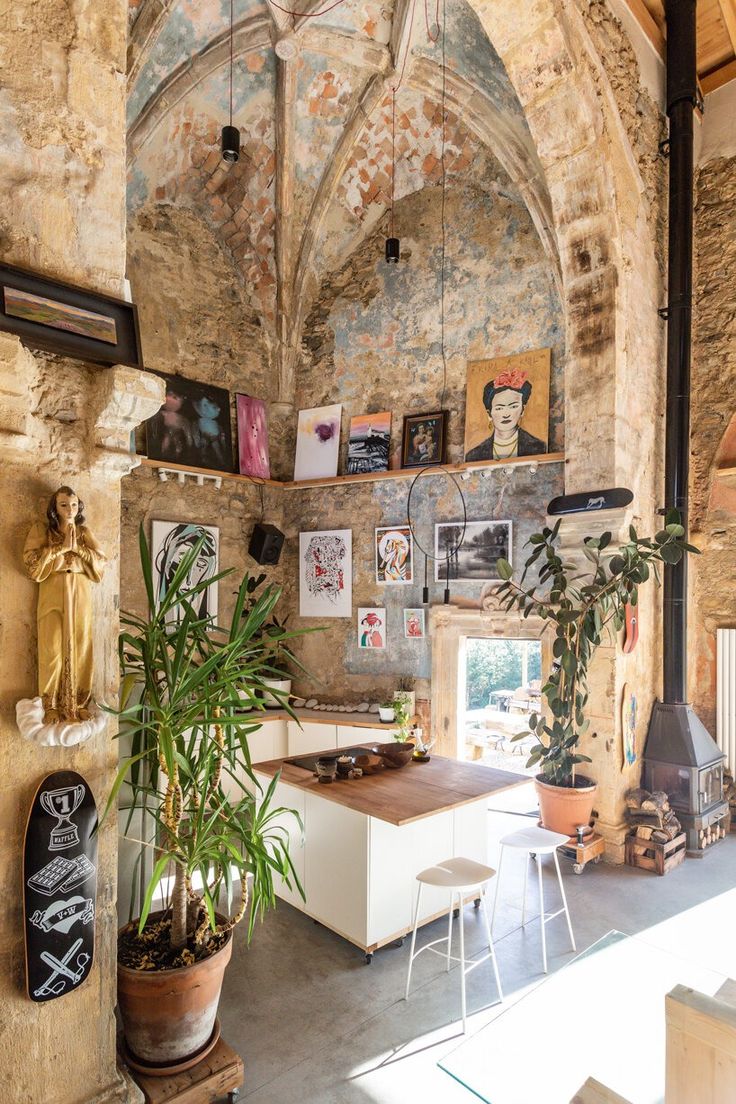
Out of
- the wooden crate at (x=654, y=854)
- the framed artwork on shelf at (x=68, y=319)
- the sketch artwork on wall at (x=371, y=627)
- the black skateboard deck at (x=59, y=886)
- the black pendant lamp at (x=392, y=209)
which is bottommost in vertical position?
the wooden crate at (x=654, y=854)

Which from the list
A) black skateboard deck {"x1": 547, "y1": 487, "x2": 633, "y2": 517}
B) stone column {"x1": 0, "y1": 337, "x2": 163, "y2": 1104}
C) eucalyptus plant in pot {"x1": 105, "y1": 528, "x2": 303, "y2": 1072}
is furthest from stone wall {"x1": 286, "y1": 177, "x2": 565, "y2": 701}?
stone column {"x1": 0, "y1": 337, "x2": 163, "y2": 1104}

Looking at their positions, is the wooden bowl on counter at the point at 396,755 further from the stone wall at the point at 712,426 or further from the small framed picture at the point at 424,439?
the stone wall at the point at 712,426

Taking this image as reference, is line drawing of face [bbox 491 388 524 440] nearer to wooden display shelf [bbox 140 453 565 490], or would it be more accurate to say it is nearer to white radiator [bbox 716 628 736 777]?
wooden display shelf [bbox 140 453 565 490]

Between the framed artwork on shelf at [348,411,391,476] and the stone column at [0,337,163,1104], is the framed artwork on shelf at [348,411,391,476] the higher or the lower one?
the higher one

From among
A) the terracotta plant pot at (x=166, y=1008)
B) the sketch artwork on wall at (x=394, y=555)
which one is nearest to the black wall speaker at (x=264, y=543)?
the sketch artwork on wall at (x=394, y=555)

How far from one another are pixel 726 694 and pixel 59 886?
215 inches

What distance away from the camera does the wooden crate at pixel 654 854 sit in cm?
453

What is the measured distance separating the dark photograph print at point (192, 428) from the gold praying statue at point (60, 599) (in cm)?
429

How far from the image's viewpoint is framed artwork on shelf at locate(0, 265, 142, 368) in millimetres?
1902

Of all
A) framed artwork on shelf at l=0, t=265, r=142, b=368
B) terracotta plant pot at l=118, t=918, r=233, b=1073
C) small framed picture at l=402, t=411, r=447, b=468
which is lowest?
terracotta plant pot at l=118, t=918, r=233, b=1073

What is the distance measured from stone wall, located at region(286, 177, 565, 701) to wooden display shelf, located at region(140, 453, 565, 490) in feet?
0.34

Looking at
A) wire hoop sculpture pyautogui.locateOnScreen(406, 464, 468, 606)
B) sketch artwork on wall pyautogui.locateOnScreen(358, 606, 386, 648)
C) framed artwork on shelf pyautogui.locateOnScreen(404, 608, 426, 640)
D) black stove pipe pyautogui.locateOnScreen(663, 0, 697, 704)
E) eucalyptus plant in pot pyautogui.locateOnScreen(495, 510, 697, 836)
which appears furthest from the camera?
sketch artwork on wall pyautogui.locateOnScreen(358, 606, 386, 648)

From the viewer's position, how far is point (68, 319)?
201 centimetres

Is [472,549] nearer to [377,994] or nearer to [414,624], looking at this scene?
[414,624]
